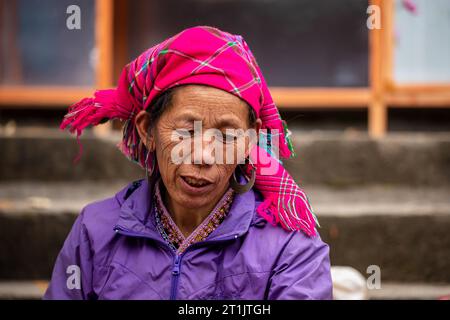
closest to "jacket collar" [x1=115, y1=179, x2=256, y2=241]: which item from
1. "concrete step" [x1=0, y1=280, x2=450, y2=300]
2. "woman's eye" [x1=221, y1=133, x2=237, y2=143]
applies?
"woman's eye" [x1=221, y1=133, x2=237, y2=143]

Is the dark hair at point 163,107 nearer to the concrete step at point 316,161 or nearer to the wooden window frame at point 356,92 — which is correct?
the concrete step at point 316,161

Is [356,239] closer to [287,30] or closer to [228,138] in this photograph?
[228,138]

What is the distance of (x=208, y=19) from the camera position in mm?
5730

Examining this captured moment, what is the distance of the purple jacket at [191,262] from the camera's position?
1840mm

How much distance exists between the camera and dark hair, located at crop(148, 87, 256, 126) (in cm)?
188

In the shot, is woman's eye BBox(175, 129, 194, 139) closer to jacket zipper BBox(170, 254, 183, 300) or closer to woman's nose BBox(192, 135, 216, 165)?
woman's nose BBox(192, 135, 216, 165)

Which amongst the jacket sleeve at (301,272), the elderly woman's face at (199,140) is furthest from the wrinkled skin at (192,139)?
the jacket sleeve at (301,272)

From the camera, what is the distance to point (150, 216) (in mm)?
1990

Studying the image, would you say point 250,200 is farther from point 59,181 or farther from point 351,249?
point 59,181

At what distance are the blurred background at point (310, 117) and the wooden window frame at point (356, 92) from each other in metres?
0.01

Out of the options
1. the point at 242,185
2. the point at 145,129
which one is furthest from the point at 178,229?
the point at 145,129

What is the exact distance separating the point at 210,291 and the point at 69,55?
157 inches

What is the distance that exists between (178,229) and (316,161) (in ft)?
7.38

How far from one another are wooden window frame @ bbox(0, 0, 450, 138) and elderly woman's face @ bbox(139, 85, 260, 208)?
9.62ft
